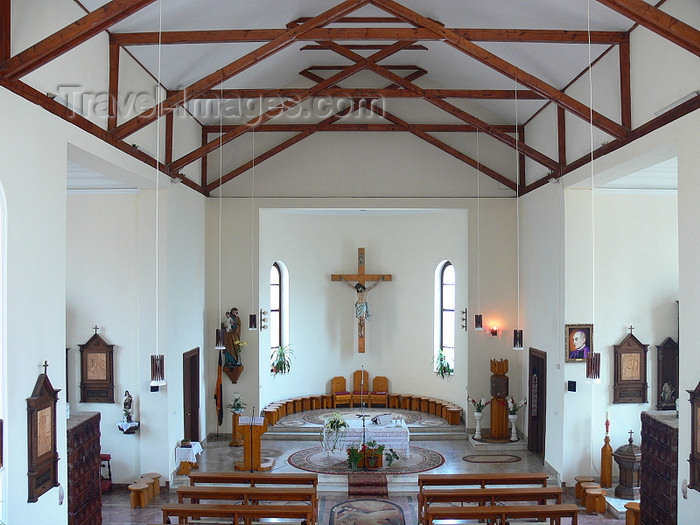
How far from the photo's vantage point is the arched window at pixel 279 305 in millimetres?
16844

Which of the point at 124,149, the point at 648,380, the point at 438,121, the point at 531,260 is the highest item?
the point at 438,121

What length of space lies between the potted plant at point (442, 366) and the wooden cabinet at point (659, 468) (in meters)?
7.15

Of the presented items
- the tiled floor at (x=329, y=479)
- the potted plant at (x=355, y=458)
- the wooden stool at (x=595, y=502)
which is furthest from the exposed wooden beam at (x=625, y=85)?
the potted plant at (x=355, y=458)

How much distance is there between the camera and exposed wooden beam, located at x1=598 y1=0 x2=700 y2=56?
641cm

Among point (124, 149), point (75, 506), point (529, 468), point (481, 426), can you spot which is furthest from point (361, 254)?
point (75, 506)

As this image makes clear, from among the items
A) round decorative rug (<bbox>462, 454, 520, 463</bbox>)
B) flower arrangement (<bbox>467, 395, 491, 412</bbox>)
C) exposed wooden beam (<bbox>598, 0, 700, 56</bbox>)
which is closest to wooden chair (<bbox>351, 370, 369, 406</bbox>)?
flower arrangement (<bbox>467, 395, 491, 412</bbox>)

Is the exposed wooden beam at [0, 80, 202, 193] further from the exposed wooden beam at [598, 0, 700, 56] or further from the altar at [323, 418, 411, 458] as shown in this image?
the altar at [323, 418, 411, 458]

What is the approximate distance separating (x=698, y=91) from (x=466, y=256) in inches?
Result: 335

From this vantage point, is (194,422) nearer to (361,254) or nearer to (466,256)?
(361,254)

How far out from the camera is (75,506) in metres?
8.77

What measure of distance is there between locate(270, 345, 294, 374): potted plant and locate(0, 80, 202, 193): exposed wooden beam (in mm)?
6671

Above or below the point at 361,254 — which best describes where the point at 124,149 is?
above

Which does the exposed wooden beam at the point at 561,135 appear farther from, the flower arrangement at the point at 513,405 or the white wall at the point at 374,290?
the flower arrangement at the point at 513,405

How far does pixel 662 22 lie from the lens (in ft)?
21.2
